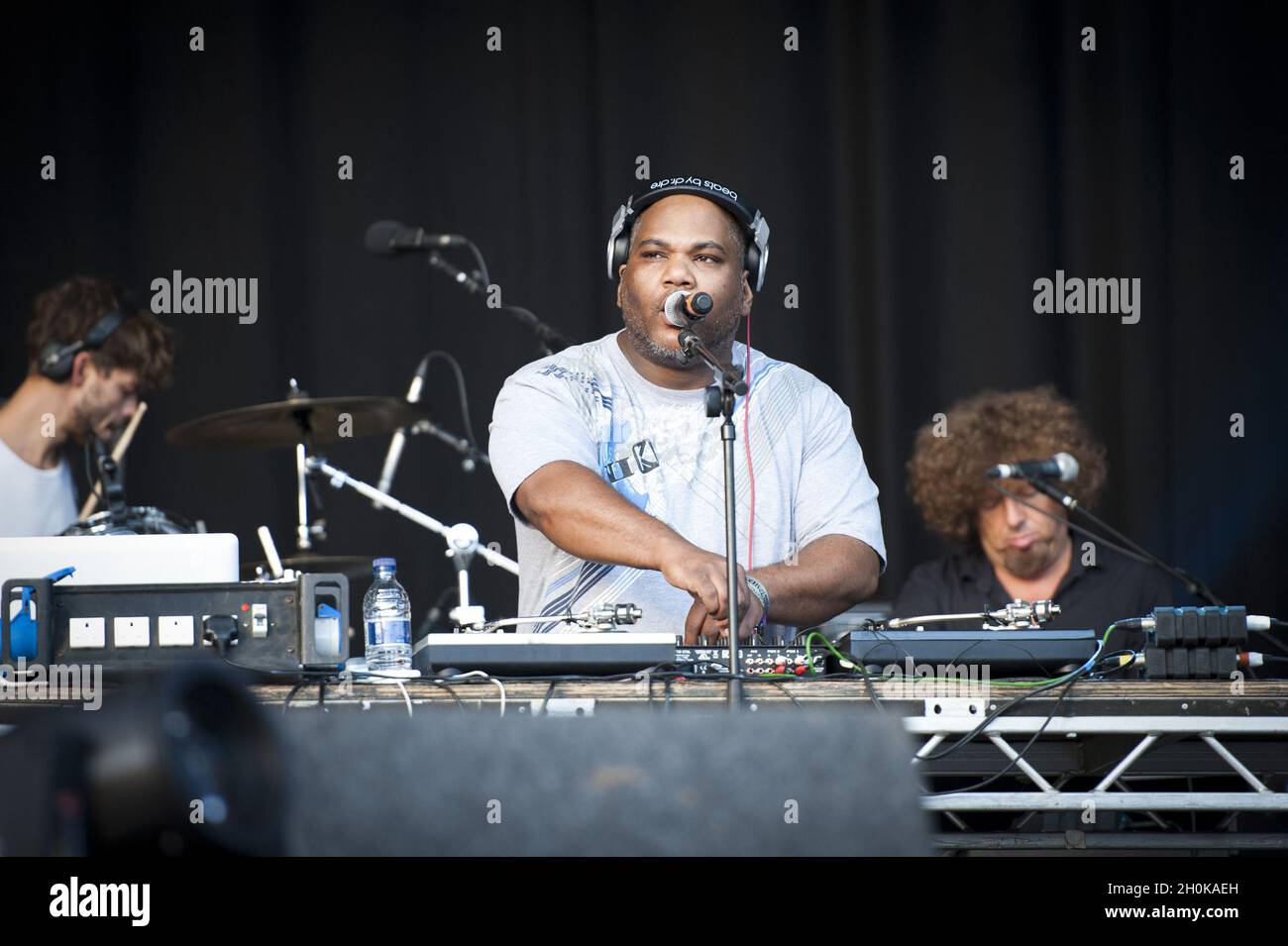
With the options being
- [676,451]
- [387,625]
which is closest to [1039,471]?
[676,451]

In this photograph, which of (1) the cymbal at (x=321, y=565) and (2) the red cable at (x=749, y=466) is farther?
(1) the cymbal at (x=321, y=565)

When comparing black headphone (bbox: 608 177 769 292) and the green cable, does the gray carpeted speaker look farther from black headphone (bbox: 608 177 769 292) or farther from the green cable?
black headphone (bbox: 608 177 769 292)

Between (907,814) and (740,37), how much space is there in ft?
12.5

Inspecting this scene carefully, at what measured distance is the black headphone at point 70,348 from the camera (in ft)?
12.5

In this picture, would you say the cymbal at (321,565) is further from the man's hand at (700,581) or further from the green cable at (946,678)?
the green cable at (946,678)

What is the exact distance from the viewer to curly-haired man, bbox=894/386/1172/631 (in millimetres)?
3516

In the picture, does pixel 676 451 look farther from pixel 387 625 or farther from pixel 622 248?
pixel 387 625

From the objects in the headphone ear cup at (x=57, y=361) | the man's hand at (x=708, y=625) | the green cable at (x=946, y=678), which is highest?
the headphone ear cup at (x=57, y=361)

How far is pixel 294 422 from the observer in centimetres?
348

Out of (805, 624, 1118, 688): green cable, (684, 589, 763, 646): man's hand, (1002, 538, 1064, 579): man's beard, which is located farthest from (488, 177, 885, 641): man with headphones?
(1002, 538, 1064, 579): man's beard

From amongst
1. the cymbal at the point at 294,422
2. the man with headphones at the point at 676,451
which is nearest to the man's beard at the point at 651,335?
the man with headphones at the point at 676,451

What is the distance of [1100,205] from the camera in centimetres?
410

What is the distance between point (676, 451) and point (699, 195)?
1.51ft

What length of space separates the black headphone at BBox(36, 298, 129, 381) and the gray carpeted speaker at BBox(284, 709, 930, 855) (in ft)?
11.5
